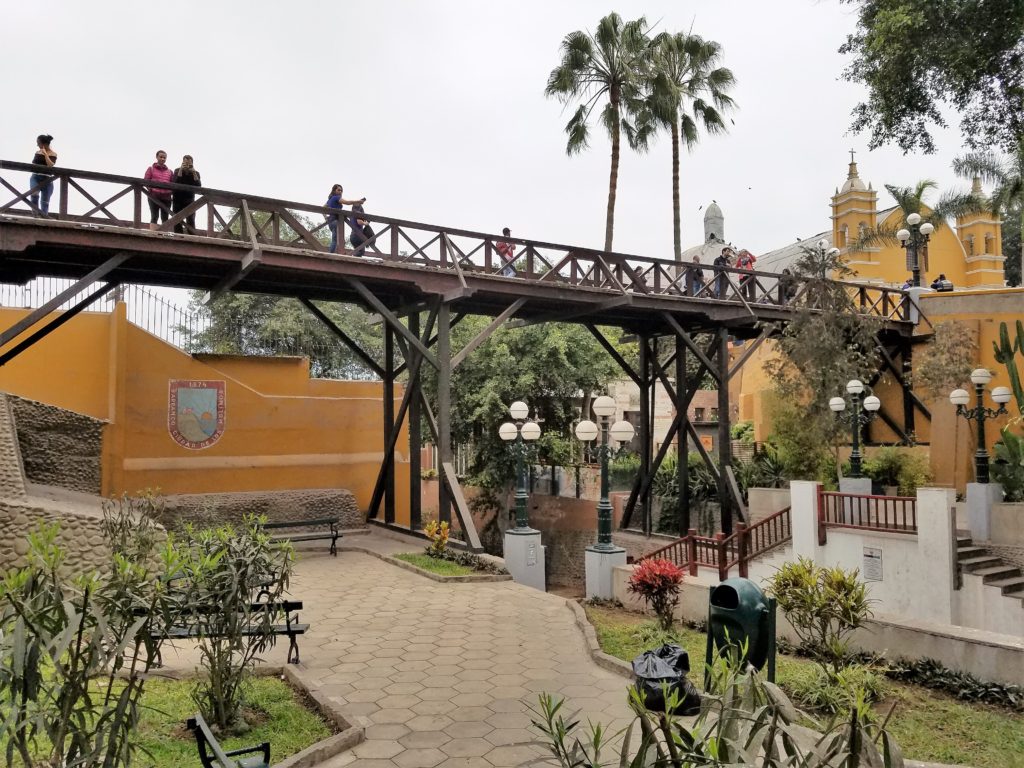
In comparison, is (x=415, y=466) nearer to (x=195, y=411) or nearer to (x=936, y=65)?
(x=195, y=411)

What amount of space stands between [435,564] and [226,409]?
5.74 m

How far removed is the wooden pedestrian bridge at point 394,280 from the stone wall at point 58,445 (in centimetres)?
127

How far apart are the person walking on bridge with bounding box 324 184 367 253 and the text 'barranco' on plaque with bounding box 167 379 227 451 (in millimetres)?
4273

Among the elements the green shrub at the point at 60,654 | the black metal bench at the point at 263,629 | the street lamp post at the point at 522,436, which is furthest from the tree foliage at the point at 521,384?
the green shrub at the point at 60,654

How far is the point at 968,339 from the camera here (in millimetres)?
16281

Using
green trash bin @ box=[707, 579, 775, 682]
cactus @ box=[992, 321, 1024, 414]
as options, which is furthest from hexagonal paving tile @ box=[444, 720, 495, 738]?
cactus @ box=[992, 321, 1024, 414]

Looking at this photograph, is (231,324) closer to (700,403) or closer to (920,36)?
(700,403)

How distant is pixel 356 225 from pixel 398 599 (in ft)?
18.4

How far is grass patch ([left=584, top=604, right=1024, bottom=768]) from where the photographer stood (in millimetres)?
4750

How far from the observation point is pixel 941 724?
5.32 metres

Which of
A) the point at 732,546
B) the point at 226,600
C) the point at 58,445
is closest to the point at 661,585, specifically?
the point at 226,600

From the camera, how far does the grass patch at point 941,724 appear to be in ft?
15.6

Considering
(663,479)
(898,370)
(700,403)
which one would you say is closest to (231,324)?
(663,479)

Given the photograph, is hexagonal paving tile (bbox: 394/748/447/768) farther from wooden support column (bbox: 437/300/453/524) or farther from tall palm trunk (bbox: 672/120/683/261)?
tall palm trunk (bbox: 672/120/683/261)
